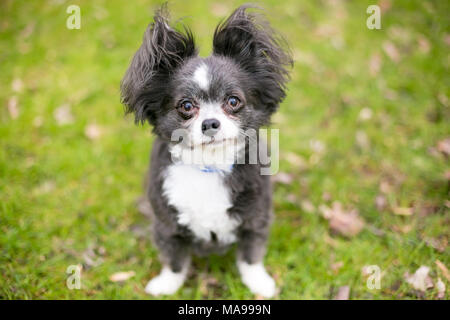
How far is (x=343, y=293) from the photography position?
2691mm

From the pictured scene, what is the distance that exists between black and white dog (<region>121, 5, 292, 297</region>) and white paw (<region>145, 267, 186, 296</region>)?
32cm

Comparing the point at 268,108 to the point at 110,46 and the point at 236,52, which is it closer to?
the point at 236,52

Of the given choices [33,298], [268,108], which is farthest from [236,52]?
[33,298]

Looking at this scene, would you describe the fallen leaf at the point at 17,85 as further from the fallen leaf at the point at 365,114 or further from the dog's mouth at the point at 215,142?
the fallen leaf at the point at 365,114

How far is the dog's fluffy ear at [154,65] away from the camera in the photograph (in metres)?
2.09

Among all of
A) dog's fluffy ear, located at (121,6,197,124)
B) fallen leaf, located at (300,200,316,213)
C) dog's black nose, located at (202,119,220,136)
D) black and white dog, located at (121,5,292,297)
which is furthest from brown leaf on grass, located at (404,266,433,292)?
dog's fluffy ear, located at (121,6,197,124)

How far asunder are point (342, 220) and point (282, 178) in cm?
70

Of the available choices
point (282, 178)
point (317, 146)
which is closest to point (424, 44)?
point (317, 146)

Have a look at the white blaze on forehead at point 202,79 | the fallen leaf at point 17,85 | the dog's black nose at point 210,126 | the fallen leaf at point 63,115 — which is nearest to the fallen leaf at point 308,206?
the dog's black nose at point 210,126

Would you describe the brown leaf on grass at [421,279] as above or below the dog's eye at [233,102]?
below

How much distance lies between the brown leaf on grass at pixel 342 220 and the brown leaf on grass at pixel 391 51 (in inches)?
94.0

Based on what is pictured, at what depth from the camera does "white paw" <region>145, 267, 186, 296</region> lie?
2748mm

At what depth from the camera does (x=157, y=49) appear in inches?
83.4

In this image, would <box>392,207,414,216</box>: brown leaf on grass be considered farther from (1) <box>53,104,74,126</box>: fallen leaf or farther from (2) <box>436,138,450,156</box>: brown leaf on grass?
(1) <box>53,104,74,126</box>: fallen leaf
